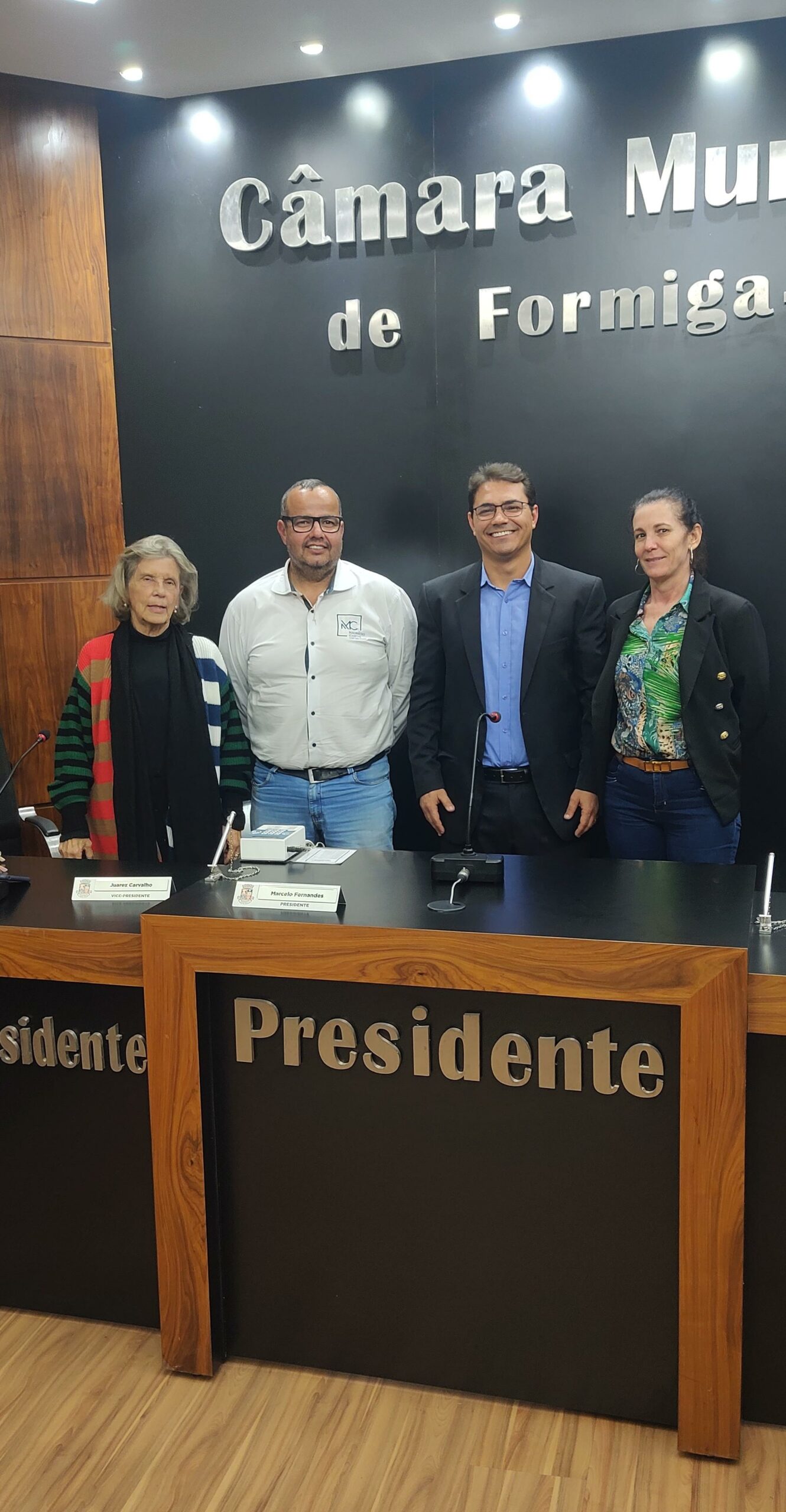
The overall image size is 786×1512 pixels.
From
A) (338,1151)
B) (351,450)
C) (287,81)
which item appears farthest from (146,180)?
(338,1151)

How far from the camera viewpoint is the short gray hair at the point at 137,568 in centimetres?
328

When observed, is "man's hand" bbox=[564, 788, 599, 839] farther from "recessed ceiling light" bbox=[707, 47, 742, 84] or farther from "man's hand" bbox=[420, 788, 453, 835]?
"recessed ceiling light" bbox=[707, 47, 742, 84]

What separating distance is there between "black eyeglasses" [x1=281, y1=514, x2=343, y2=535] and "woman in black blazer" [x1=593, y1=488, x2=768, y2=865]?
35.0 inches

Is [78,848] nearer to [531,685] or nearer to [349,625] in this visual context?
[349,625]

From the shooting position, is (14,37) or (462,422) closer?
(14,37)

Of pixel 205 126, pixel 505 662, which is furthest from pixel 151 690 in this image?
pixel 205 126

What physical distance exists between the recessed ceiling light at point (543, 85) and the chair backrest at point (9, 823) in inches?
102

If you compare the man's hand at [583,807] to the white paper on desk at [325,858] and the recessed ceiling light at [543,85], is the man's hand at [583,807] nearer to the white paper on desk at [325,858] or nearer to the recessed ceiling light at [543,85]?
the white paper on desk at [325,858]

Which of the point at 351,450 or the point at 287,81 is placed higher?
the point at 287,81

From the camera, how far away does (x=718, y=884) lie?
2.14m

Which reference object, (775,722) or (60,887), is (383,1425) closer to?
(60,887)

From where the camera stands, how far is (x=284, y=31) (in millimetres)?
3443

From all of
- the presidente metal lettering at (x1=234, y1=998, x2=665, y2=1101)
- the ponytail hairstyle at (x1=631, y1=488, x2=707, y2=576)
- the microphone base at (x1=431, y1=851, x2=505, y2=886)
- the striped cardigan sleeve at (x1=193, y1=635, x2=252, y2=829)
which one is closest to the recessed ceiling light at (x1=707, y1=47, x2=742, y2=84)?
the ponytail hairstyle at (x1=631, y1=488, x2=707, y2=576)

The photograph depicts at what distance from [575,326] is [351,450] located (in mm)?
831
